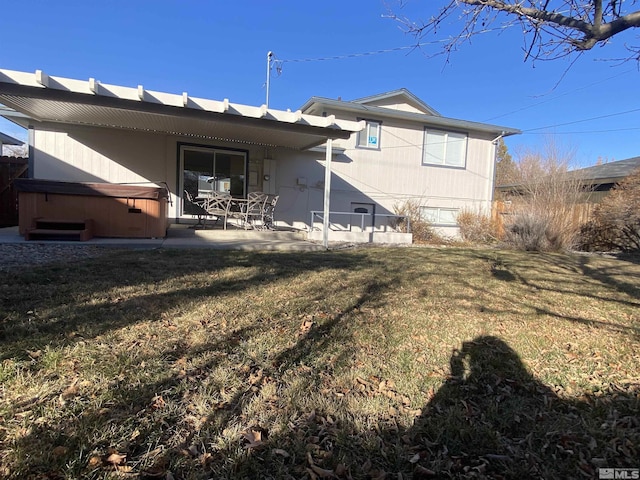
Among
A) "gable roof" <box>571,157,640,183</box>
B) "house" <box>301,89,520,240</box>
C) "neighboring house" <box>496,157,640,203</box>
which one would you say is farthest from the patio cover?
"gable roof" <box>571,157,640,183</box>

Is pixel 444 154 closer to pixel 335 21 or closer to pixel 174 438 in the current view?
pixel 335 21

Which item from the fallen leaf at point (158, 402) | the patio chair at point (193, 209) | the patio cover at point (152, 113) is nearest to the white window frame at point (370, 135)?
the patio cover at point (152, 113)

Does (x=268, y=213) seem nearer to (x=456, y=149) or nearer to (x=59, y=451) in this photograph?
(x=456, y=149)

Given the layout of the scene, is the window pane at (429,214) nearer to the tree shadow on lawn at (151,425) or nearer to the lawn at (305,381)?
the lawn at (305,381)

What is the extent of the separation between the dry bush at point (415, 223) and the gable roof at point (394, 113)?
295cm

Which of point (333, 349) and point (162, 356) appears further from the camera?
point (333, 349)

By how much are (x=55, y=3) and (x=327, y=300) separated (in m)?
11.5

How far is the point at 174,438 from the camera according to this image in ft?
5.90

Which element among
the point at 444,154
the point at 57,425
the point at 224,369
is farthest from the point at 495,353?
the point at 444,154

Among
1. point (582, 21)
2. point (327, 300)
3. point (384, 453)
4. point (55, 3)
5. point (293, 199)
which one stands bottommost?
point (384, 453)

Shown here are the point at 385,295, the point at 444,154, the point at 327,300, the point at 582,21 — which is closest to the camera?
the point at 582,21

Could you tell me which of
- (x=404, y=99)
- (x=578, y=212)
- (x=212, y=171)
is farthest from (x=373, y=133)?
(x=578, y=212)

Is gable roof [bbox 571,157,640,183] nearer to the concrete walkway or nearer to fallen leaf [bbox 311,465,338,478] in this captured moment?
the concrete walkway

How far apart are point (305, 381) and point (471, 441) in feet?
3.33
